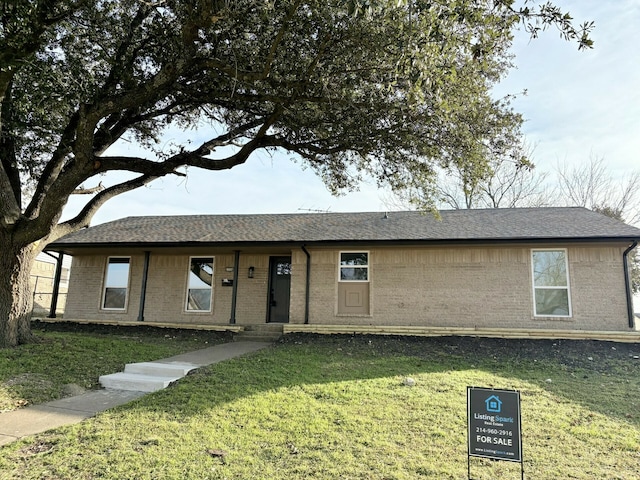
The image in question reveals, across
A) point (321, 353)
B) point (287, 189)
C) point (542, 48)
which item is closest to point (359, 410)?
point (321, 353)

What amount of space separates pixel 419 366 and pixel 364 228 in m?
5.62

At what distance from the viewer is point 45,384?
6.44 m

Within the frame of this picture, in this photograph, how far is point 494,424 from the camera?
369cm

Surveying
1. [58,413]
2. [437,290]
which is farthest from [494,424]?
[437,290]

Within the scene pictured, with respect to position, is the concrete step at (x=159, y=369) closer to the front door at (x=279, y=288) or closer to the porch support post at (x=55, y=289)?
the front door at (x=279, y=288)

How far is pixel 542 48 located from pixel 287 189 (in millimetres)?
13247

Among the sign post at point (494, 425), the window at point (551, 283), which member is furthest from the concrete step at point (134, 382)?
the window at point (551, 283)

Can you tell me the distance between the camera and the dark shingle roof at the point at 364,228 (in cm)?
1135

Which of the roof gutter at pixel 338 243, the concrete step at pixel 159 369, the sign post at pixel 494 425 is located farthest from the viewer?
the roof gutter at pixel 338 243

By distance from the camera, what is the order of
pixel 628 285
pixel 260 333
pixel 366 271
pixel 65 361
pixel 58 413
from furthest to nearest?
1. pixel 366 271
2. pixel 260 333
3. pixel 628 285
4. pixel 65 361
5. pixel 58 413

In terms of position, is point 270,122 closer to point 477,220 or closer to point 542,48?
point 542,48

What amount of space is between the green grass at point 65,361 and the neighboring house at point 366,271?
7.57 feet

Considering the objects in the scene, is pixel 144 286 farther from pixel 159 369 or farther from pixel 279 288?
pixel 159 369

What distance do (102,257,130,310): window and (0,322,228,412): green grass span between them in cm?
234
